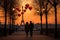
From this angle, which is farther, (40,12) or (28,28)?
(40,12)

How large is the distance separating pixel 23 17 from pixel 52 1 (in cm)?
4712

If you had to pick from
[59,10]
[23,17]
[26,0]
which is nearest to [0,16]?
[59,10]

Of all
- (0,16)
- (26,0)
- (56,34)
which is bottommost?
(56,34)

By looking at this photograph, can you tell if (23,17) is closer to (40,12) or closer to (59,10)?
(40,12)

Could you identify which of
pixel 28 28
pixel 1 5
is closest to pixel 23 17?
pixel 1 5

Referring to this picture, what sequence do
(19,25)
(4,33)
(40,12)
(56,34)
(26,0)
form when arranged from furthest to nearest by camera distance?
(19,25)
(26,0)
(40,12)
(4,33)
(56,34)

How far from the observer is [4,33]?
113ft

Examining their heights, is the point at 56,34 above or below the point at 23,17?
below

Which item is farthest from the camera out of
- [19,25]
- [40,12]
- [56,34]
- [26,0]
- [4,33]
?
[19,25]

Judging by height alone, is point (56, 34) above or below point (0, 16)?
below

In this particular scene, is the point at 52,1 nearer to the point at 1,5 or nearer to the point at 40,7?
the point at 1,5

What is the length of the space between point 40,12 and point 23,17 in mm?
29541

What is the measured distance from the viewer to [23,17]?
75938mm

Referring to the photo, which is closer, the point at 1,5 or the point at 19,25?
the point at 1,5
